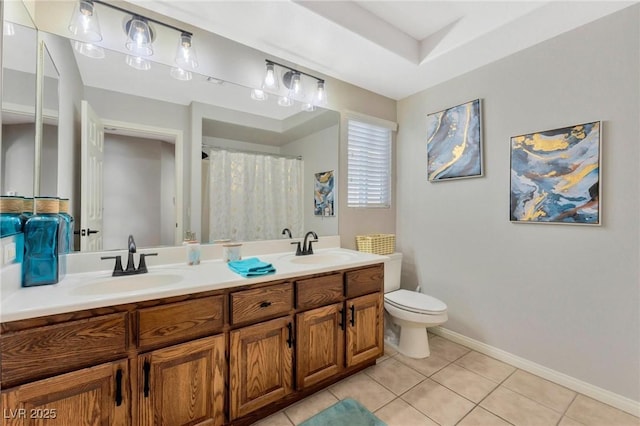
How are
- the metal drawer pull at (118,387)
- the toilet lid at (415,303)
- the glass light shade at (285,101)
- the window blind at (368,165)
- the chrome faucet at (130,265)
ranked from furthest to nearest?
the window blind at (368,165), the glass light shade at (285,101), the toilet lid at (415,303), the chrome faucet at (130,265), the metal drawer pull at (118,387)

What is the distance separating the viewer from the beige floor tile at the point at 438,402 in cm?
155

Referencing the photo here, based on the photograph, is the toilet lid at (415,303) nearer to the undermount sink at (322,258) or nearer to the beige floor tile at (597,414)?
Result: the undermount sink at (322,258)

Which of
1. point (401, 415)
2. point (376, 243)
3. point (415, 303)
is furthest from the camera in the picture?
point (376, 243)

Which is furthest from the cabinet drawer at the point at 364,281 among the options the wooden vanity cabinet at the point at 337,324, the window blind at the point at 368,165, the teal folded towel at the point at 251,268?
the window blind at the point at 368,165

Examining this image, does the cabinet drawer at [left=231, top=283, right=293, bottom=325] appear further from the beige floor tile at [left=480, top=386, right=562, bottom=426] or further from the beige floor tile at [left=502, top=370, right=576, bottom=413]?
the beige floor tile at [left=502, top=370, right=576, bottom=413]

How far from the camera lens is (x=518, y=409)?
1607 mm

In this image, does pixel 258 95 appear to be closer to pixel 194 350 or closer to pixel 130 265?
pixel 130 265

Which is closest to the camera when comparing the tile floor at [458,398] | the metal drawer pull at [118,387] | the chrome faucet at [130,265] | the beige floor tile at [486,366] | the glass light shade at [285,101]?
the metal drawer pull at [118,387]

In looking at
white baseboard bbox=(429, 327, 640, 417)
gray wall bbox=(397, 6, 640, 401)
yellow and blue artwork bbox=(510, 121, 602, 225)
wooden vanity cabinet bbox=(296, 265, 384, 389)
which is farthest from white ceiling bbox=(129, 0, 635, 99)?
white baseboard bbox=(429, 327, 640, 417)

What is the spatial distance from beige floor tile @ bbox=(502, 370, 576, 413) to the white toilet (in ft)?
1.85

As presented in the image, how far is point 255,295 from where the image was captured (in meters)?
1.43

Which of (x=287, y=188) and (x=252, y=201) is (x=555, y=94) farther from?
(x=252, y=201)

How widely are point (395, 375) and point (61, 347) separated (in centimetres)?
190

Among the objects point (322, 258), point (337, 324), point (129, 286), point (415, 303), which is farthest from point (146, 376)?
point (415, 303)
